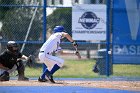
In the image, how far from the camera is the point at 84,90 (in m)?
13.0

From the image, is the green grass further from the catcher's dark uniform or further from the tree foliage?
the catcher's dark uniform

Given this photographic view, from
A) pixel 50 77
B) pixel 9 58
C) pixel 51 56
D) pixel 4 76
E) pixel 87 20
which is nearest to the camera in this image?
pixel 50 77

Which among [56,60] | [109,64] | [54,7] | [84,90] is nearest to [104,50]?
[109,64]

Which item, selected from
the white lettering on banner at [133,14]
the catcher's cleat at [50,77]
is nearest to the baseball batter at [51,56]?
the catcher's cleat at [50,77]

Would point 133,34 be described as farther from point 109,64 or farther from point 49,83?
point 49,83

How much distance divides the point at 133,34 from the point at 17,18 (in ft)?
14.1

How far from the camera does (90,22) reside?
1886 centimetres

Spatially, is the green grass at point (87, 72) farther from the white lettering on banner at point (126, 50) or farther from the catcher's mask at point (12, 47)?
the catcher's mask at point (12, 47)

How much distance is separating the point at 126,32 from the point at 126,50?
639 mm

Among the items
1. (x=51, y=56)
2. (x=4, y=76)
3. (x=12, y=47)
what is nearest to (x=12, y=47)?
(x=12, y=47)

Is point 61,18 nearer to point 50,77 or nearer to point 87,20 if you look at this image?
point 87,20

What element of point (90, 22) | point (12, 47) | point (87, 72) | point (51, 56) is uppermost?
point (90, 22)

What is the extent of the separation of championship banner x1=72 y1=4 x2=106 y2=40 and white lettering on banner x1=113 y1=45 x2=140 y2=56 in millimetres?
608

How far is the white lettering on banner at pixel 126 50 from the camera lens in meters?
18.9
